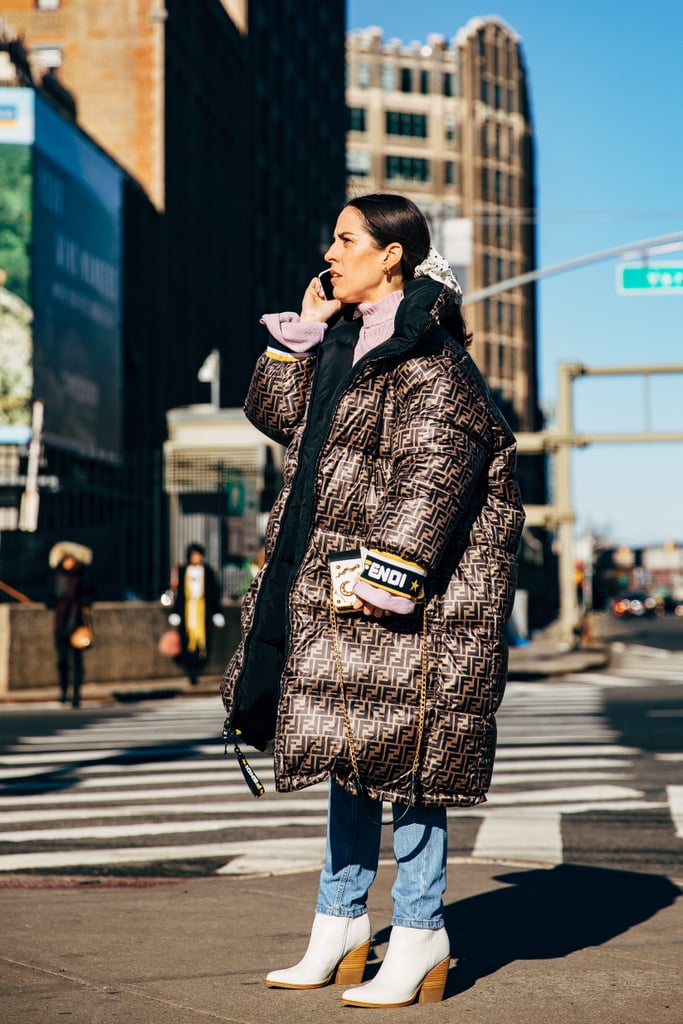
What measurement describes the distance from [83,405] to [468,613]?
125ft

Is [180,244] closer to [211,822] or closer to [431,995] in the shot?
[211,822]

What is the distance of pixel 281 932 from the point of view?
4.86 metres

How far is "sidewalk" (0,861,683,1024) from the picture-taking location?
3.85 meters

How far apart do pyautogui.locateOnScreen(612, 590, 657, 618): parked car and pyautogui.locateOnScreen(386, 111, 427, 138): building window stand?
118 ft

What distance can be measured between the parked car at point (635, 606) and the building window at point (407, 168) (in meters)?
33.2

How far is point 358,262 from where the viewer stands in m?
4.26

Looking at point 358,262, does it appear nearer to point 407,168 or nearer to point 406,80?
point 407,168

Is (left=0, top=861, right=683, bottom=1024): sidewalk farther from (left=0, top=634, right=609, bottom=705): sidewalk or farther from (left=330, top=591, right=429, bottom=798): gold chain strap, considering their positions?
(left=0, top=634, right=609, bottom=705): sidewalk

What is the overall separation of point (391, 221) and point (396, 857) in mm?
1726

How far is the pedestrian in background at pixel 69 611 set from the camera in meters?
16.9

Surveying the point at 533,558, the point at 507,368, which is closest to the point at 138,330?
the point at 533,558

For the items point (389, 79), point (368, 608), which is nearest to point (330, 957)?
point (368, 608)

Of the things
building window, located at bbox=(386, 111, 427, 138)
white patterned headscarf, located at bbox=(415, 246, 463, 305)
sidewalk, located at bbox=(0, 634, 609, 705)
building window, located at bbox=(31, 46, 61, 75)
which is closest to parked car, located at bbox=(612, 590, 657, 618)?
building window, located at bbox=(386, 111, 427, 138)

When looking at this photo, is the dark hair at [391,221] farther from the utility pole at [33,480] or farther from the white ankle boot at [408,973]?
the utility pole at [33,480]
